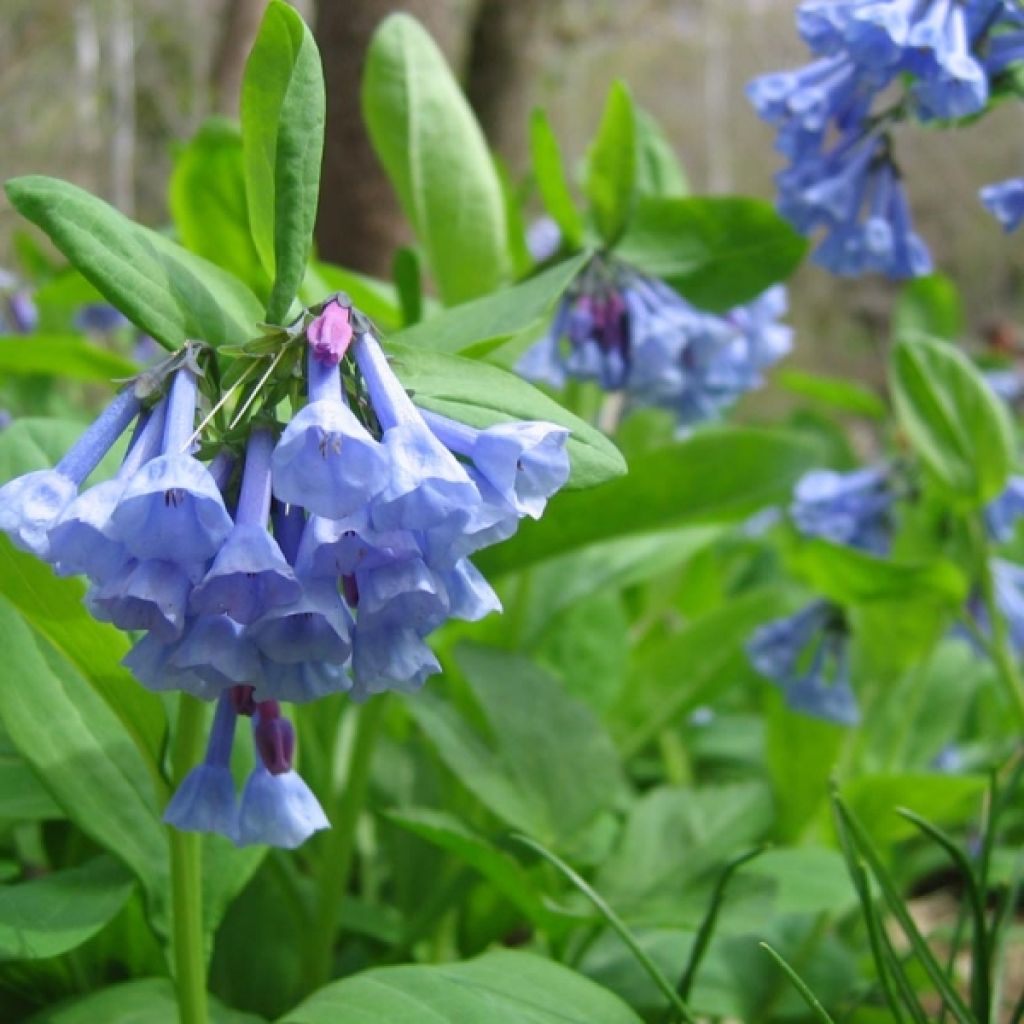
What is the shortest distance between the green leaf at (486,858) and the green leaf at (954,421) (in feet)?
2.17

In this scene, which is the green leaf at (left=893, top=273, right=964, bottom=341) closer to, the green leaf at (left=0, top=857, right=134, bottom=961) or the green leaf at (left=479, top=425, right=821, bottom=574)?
the green leaf at (left=479, top=425, right=821, bottom=574)

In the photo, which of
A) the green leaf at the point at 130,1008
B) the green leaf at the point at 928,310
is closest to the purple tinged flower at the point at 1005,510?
the green leaf at the point at 928,310

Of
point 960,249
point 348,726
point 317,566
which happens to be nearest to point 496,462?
point 317,566

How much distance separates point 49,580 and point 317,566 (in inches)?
8.7

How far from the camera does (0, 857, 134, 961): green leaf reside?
70cm

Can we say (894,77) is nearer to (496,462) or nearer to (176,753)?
(496,462)

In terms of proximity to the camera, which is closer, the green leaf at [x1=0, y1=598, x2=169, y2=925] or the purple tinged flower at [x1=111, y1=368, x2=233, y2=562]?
the purple tinged flower at [x1=111, y1=368, x2=233, y2=562]

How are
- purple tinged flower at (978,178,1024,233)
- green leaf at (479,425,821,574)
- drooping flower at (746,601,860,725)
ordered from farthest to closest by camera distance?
drooping flower at (746,601,860,725)
green leaf at (479,425,821,574)
purple tinged flower at (978,178,1024,233)

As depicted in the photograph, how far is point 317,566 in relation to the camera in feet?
1.88

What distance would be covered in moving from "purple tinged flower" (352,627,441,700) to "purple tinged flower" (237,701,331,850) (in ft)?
0.37

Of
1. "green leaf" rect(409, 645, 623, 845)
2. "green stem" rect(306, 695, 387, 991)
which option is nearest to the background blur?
"green leaf" rect(409, 645, 623, 845)

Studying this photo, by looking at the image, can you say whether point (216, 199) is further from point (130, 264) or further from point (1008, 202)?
point (1008, 202)

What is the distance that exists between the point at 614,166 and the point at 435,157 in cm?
19

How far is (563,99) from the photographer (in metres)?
11.4
